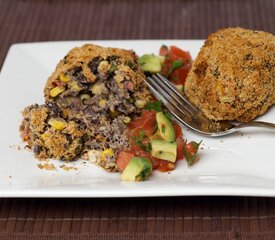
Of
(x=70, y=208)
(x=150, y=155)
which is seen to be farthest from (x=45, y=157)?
(x=150, y=155)

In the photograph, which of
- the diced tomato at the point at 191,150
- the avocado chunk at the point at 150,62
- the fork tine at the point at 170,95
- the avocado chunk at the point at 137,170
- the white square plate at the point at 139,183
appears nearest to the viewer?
the white square plate at the point at 139,183

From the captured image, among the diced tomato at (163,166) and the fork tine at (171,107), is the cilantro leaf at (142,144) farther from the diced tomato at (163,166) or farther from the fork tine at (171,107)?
the fork tine at (171,107)

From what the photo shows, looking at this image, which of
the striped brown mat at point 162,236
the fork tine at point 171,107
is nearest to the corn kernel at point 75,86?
the fork tine at point 171,107

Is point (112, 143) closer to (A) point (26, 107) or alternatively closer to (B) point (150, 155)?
(B) point (150, 155)

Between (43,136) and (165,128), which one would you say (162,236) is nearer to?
(165,128)

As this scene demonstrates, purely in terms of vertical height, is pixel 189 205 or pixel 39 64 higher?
pixel 39 64

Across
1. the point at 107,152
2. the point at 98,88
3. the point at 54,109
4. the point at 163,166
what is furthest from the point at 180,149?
the point at 54,109
